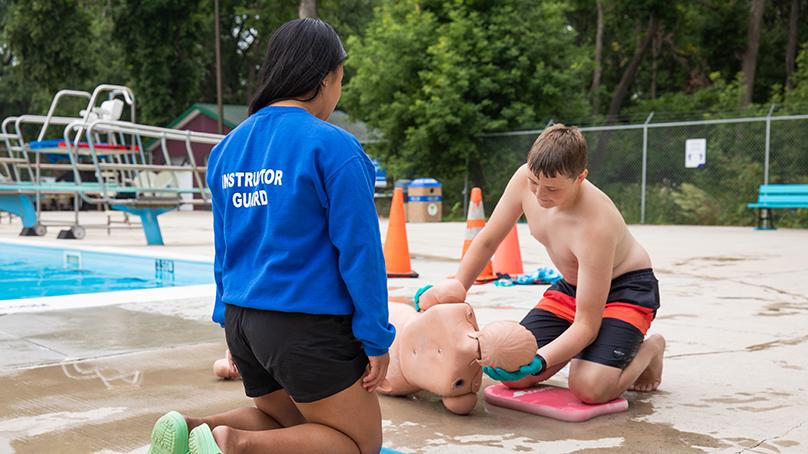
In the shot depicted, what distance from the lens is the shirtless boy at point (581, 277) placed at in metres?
3.06

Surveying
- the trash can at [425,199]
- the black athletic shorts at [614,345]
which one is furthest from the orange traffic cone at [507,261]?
the trash can at [425,199]

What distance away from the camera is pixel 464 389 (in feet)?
10.0

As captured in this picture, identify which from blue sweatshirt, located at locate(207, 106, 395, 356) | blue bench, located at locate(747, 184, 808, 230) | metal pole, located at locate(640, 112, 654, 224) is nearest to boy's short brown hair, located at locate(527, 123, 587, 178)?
blue sweatshirt, located at locate(207, 106, 395, 356)

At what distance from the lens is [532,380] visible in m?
3.45

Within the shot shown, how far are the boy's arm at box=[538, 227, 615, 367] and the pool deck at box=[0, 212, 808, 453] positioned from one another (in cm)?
29

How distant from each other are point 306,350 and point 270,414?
18.5 inches

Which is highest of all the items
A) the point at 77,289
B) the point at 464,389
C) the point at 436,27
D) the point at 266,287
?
the point at 436,27

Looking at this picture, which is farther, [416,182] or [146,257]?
[416,182]

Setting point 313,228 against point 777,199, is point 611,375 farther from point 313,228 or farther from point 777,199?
point 777,199

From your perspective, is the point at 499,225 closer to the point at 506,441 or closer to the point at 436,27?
the point at 506,441

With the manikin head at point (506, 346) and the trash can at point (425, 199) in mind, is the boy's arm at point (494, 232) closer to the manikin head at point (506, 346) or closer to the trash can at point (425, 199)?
the manikin head at point (506, 346)

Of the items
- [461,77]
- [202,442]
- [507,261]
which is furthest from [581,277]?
[461,77]

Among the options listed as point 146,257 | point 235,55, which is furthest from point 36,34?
point 146,257

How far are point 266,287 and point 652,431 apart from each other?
1.62m
